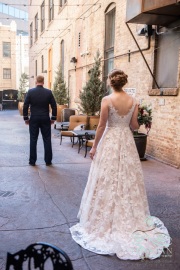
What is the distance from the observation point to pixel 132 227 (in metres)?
2.95

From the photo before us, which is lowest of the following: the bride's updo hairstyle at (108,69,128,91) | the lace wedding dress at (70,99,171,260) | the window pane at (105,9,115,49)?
the lace wedding dress at (70,99,171,260)

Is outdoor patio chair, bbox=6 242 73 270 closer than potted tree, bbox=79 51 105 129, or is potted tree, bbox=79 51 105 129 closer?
outdoor patio chair, bbox=6 242 73 270

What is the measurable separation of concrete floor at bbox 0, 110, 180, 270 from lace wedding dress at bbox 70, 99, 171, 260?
0.18 metres

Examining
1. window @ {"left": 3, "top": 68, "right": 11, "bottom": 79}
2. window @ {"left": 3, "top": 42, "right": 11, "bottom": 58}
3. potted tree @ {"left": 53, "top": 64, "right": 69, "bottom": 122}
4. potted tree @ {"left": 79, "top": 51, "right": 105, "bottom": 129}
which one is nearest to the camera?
potted tree @ {"left": 79, "top": 51, "right": 105, "bottom": 129}

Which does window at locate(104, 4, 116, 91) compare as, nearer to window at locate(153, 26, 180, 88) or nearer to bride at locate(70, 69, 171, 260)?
window at locate(153, 26, 180, 88)

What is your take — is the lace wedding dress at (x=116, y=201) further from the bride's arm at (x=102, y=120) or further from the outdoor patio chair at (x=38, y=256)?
the outdoor patio chair at (x=38, y=256)

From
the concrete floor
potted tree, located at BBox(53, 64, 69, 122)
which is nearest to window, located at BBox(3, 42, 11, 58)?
potted tree, located at BBox(53, 64, 69, 122)

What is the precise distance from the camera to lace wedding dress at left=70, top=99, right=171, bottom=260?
2.88 m

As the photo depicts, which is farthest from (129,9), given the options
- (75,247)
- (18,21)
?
(18,21)

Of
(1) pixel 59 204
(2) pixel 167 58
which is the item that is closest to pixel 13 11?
(2) pixel 167 58

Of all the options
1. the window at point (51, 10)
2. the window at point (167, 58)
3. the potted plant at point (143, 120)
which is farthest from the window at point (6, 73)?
the potted plant at point (143, 120)

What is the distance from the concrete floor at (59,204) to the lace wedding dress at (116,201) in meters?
0.18

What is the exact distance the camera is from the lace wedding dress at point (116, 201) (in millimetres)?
2883

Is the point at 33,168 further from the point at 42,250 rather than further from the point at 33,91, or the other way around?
the point at 42,250
